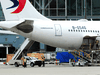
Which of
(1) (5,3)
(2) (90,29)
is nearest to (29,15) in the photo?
(1) (5,3)

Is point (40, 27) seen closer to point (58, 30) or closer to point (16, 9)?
point (58, 30)

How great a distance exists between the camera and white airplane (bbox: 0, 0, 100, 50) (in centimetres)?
3241

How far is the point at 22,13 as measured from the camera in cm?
3325

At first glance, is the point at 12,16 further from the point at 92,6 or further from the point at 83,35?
the point at 92,6

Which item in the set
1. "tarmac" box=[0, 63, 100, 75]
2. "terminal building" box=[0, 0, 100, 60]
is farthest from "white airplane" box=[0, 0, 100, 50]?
"terminal building" box=[0, 0, 100, 60]

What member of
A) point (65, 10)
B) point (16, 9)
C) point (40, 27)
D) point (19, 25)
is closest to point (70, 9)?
point (65, 10)

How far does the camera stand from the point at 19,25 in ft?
105

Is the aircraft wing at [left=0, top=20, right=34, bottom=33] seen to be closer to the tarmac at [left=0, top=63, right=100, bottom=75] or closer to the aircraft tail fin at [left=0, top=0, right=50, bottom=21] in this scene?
the aircraft tail fin at [left=0, top=0, right=50, bottom=21]

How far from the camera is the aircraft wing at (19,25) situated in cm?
3156

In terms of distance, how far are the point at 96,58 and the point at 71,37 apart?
4.48 m

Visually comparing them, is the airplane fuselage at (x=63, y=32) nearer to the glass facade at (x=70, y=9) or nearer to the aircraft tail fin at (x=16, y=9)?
the aircraft tail fin at (x=16, y=9)

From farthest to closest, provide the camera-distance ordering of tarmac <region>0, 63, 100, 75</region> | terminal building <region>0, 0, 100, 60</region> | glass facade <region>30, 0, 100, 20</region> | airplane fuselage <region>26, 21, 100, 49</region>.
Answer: glass facade <region>30, 0, 100, 20</region>, terminal building <region>0, 0, 100, 60</region>, airplane fuselage <region>26, 21, 100, 49</region>, tarmac <region>0, 63, 100, 75</region>

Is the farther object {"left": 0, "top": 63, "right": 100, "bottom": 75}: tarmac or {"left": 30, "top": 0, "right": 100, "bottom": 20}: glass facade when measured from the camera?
{"left": 30, "top": 0, "right": 100, "bottom": 20}: glass facade

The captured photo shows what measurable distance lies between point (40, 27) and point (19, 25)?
2.69 m
